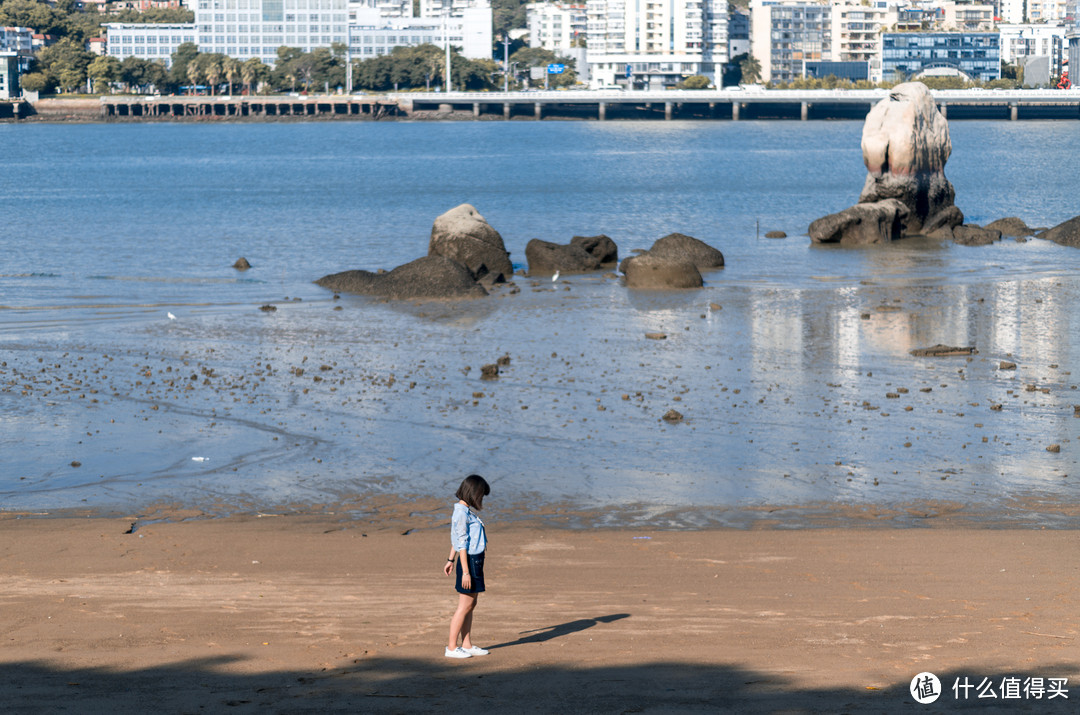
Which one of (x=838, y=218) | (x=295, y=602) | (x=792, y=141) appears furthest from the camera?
(x=792, y=141)

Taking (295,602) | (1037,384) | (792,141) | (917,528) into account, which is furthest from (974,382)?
(792,141)

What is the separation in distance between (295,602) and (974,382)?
1334 cm

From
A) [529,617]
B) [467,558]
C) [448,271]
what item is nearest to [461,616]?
[467,558]

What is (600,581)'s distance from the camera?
446 inches

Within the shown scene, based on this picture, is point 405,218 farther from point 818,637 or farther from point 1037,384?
point 818,637

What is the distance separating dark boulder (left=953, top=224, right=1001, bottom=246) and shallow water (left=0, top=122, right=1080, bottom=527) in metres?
0.92

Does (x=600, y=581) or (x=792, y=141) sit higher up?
(x=792, y=141)

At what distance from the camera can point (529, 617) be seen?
10.3 meters

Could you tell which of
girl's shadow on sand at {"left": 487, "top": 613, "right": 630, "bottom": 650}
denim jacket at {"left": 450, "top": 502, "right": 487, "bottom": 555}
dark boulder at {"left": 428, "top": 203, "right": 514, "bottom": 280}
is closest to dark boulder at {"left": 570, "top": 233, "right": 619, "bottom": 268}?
dark boulder at {"left": 428, "top": 203, "right": 514, "bottom": 280}

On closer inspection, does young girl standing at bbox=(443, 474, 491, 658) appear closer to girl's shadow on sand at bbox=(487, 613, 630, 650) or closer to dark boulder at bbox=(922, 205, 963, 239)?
girl's shadow on sand at bbox=(487, 613, 630, 650)

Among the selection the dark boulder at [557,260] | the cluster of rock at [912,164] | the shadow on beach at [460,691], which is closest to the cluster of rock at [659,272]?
the dark boulder at [557,260]

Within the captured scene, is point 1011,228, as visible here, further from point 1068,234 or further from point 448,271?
point 448,271

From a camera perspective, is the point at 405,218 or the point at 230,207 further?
the point at 230,207

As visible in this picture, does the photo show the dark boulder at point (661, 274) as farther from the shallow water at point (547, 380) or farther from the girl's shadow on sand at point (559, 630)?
the girl's shadow on sand at point (559, 630)
